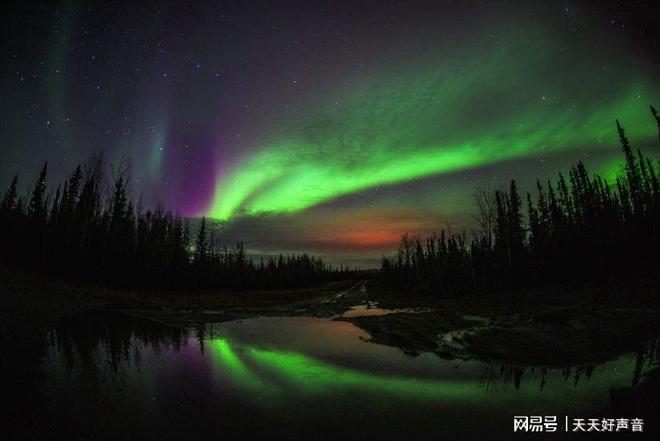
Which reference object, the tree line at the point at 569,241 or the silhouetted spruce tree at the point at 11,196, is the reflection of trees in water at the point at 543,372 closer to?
the tree line at the point at 569,241

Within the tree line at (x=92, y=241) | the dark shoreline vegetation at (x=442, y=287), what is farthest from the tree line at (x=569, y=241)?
the tree line at (x=92, y=241)

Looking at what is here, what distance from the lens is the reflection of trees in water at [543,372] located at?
8.21 meters

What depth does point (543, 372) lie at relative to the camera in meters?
9.11

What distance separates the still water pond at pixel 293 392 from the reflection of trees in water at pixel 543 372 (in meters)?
0.03

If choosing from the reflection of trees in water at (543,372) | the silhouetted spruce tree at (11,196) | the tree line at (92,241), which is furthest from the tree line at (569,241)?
the silhouetted spruce tree at (11,196)

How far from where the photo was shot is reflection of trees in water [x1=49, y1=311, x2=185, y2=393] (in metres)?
8.24

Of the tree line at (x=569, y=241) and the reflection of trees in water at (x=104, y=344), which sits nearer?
the reflection of trees in water at (x=104, y=344)

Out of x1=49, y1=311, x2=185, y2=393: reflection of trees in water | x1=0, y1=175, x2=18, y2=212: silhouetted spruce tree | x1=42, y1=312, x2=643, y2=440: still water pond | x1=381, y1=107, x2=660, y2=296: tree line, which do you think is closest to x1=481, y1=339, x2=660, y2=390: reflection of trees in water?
x1=42, y1=312, x2=643, y2=440: still water pond

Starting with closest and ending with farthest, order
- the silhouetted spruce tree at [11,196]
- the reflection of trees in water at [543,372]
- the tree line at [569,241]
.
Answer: the reflection of trees in water at [543,372] → the tree line at [569,241] → the silhouetted spruce tree at [11,196]

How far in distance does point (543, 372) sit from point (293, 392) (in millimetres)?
7798

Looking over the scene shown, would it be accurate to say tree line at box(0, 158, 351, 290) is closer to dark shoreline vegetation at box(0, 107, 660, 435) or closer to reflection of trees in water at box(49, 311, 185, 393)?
dark shoreline vegetation at box(0, 107, 660, 435)

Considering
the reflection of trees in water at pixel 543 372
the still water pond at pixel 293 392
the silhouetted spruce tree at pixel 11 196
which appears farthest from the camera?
the silhouetted spruce tree at pixel 11 196

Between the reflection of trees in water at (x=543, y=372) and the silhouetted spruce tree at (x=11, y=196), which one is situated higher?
the silhouetted spruce tree at (x=11, y=196)

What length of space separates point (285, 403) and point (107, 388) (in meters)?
4.36
